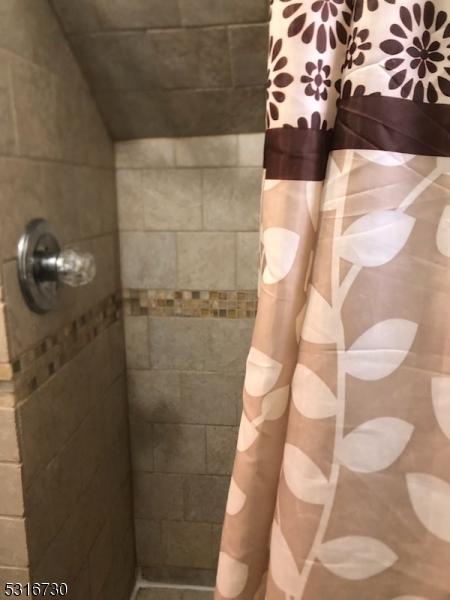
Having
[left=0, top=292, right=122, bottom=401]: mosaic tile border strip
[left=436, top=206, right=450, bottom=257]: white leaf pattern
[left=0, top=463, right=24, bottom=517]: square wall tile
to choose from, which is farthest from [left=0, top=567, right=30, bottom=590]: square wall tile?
[left=436, top=206, right=450, bottom=257]: white leaf pattern

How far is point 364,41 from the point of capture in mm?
544

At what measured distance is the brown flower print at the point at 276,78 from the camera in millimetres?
572

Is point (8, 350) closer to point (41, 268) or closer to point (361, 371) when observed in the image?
point (41, 268)

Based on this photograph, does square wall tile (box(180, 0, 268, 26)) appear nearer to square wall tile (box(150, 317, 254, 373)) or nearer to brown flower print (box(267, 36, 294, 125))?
brown flower print (box(267, 36, 294, 125))

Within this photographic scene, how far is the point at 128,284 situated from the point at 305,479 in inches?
→ 40.7

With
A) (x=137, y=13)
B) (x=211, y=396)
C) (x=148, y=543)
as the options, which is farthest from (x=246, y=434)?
(x=148, y=543)

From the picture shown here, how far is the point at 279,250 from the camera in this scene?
1.97 feet

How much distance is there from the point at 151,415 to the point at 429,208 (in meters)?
1.25

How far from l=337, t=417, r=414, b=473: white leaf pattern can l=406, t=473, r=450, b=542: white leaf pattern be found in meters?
0.04

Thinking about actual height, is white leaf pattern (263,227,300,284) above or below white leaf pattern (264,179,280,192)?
below

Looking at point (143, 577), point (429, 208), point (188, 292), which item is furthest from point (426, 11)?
point (143, 577)

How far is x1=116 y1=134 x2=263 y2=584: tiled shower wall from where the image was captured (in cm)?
140

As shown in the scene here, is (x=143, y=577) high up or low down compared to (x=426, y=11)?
down

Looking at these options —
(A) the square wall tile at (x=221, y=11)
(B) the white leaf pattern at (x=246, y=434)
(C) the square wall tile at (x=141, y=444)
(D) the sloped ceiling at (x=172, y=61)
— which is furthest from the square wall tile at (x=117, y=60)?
(C) the square wall tile at (x=141, y=444)
